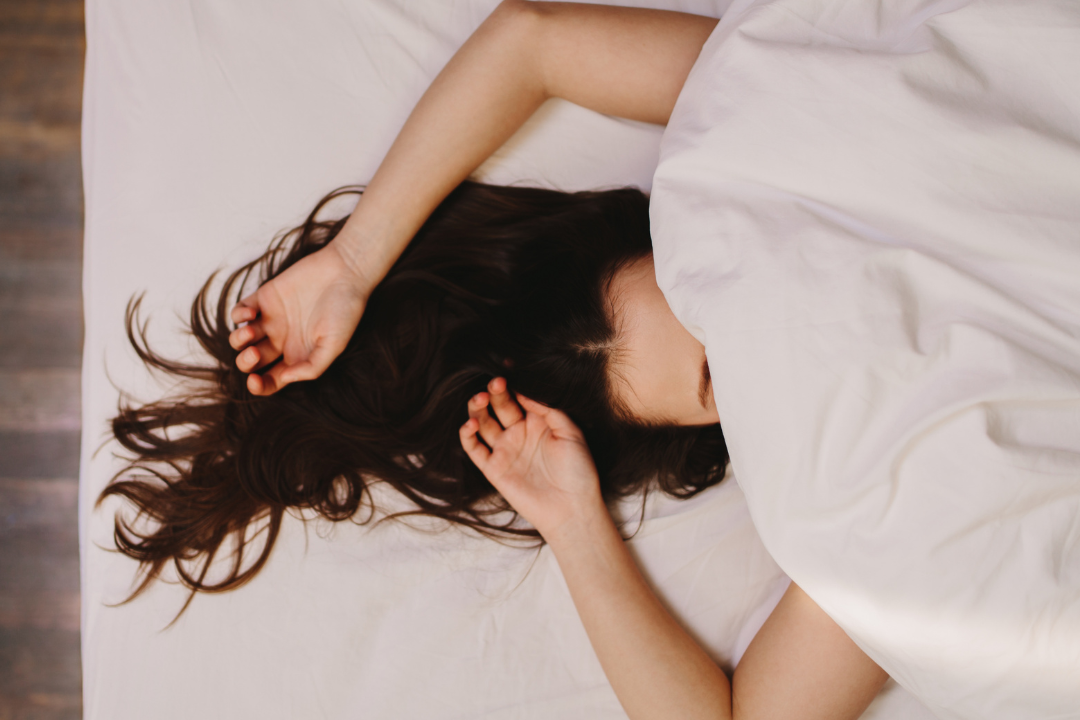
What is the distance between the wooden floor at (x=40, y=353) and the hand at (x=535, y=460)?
29.1 inches

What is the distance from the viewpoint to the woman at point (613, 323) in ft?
2.27

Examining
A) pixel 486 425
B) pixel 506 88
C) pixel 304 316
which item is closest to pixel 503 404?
pixel 486 425

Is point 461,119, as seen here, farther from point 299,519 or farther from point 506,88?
point 299,519

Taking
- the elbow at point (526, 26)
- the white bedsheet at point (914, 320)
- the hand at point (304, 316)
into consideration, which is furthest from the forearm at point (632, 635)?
the elbow at point (526, 26)

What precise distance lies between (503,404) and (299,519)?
1.06 ft

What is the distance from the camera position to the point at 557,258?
0.78 m

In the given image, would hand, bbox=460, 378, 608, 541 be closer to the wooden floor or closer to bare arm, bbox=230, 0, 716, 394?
bare arm, bbox=230, 0, 716, 394

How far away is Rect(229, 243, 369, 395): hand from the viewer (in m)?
0.75

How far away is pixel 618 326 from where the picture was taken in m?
0.71

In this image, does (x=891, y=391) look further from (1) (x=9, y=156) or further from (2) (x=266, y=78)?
(1) (x=9, y=156)

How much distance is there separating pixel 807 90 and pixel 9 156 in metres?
1.26

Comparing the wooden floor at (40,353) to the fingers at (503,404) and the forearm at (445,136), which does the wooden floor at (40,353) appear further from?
the fingers at (503,404)

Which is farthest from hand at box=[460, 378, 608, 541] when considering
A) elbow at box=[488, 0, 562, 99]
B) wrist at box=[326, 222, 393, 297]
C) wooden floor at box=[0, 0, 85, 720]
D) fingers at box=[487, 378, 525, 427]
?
wooden floor at box=[0, 0, 85, 720]

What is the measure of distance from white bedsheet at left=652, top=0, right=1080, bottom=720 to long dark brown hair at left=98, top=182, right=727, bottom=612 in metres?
0.23
